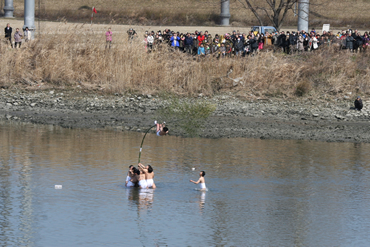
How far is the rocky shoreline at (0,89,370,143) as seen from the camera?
110ft

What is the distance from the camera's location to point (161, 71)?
133 feet

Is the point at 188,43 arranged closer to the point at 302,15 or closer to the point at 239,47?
the point at 239,47

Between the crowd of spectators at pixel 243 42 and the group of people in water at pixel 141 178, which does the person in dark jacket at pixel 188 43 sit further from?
the group of people in water at pixel 141 178

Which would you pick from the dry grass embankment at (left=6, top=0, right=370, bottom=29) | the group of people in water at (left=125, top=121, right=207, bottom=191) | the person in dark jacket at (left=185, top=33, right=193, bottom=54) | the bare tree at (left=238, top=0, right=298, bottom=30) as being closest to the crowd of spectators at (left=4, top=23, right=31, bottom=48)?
the person in dark jacket at (left=185, top=33, right=193, bottom=54)

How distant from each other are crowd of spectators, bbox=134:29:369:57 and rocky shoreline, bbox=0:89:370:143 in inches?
149

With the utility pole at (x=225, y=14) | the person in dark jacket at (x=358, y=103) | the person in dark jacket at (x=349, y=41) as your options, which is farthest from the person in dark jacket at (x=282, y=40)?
the utility pole at (x=225, y=14)

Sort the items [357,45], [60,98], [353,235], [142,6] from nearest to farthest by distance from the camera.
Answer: [353,235], [60,98], [357,45], [142,6]

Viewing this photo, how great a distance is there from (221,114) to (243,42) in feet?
22.1

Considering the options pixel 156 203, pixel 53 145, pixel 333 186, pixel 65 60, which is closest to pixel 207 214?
pixel 156 203

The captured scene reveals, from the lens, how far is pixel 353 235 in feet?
58.0

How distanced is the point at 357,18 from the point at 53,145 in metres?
49.4

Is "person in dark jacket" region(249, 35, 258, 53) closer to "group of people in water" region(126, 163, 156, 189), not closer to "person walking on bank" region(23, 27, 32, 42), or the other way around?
"person walking on bank" region(23, 27, 32, 42)

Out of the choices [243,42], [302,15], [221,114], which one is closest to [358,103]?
[221,114]

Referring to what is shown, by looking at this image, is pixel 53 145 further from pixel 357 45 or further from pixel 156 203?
pixel 357 45
